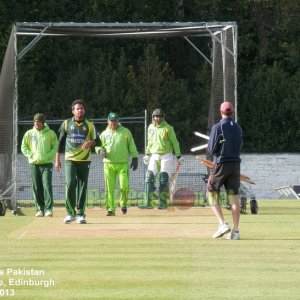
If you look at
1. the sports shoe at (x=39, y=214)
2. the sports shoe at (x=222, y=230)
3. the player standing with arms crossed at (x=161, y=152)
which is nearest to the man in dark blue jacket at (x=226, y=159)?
the sports shoe at (x=222, y=230)

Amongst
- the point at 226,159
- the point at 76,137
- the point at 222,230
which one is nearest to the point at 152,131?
the point at 76,137

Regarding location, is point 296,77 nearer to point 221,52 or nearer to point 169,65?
point 169,65

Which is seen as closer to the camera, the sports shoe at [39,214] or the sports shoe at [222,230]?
the sports shoe at [222,230]

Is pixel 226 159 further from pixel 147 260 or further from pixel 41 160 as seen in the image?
pixel 41 160

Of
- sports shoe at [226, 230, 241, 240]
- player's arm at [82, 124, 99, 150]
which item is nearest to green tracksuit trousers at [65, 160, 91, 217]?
player's arm at [82, 124, 99, 150]

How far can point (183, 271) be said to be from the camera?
14477 millimetres

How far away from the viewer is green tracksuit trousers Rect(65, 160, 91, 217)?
73.0ft

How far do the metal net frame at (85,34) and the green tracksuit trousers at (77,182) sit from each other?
421 cm

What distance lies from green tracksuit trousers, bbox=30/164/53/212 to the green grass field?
1.24 meters

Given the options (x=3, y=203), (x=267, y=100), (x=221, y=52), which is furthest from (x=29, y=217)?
(x=267, y=100)

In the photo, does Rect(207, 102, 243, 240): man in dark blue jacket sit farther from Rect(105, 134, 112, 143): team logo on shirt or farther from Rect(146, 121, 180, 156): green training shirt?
Rect(146, 121, 180, 156): green training shirt

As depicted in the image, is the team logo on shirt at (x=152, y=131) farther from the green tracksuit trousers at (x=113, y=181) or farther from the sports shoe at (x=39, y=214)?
the sports shoe at (x=39, y=214)

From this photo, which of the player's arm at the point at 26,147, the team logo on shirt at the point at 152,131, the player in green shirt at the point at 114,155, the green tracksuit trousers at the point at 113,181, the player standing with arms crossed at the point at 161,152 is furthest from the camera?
the team logo on shirt at the point at 152,131

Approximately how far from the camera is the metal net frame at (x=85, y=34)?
2675 centimetres
